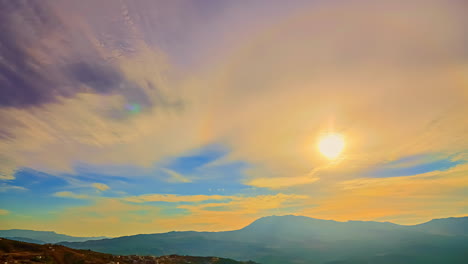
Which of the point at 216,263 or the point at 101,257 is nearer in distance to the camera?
the point at 101,257

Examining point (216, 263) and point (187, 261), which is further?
point (216, 263)

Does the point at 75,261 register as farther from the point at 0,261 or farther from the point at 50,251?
the point at 0,261

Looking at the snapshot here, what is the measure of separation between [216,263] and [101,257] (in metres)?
96.6

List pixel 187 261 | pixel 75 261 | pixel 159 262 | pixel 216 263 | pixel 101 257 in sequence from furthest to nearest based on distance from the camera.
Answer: pixel 216 263 → pixel 187 261 → pixel 159 262 → pixel 101 257 → pixel 75 261

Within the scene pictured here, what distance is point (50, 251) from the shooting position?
116 metres

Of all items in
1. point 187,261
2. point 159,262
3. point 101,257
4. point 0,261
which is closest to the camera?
point 0,261

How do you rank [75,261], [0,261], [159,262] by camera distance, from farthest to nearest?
[159,262]
[75,261]
[0,261]

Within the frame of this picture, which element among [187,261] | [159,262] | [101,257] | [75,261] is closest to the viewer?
[75,261]

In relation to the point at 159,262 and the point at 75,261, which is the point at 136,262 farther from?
the point at 75,261

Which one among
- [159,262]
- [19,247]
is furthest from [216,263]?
[19,247]

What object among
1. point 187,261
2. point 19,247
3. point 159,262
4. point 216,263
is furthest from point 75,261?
point 216,263

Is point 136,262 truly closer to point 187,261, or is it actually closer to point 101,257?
point 101,257

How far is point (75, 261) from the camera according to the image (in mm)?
113000

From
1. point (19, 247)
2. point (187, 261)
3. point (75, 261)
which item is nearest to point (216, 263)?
point (187, 261)
